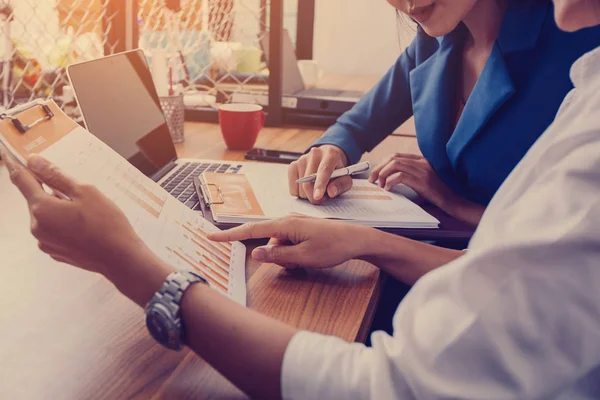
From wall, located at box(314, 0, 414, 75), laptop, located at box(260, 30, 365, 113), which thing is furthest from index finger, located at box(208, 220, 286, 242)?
wall, located at box(314, 0, 414, 75)

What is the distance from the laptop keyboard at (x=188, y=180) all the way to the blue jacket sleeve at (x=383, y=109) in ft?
0.97

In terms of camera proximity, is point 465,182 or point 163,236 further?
point 465,182

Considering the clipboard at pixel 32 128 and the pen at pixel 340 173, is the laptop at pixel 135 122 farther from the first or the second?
the clipboard at pixel 32 128

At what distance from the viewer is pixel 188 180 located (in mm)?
1144

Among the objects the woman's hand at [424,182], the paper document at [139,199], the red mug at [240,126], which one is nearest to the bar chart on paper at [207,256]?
the paper document at [139,199]

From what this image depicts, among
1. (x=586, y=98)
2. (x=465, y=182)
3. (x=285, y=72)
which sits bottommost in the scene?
(x=285, y=72)

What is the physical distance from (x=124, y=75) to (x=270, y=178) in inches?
13.8

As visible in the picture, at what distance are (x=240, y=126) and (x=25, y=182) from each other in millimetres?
926

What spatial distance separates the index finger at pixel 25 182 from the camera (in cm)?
58

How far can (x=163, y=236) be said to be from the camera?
27.3 inches

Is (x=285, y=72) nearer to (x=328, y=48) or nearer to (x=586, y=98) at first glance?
(x=586, y=98)

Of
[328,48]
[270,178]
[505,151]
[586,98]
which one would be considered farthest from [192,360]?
[328,48]

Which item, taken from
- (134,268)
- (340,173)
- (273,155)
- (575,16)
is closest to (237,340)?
(134,268)

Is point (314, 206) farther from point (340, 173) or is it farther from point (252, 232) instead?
point (252, 232)
